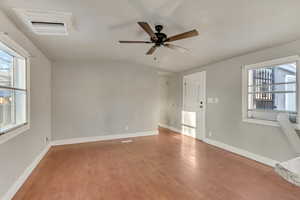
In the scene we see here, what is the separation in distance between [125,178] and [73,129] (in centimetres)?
269

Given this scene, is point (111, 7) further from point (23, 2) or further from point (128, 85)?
point (128, 85)

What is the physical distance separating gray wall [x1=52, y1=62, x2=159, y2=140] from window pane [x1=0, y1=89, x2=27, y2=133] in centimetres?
186

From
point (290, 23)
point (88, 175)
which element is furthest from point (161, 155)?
point (290, 23)

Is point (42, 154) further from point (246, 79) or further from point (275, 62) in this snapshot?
point (275, 62)

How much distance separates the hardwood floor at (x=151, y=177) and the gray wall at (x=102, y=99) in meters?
0.90

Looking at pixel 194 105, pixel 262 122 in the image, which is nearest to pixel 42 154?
pixel 194 105

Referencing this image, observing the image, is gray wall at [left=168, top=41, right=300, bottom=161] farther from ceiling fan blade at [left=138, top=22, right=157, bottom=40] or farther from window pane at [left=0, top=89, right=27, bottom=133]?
window pane at [left=0, top=89, right=27, bottom=133]

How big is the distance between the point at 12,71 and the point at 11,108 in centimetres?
55

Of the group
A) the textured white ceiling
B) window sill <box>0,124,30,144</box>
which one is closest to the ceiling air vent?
the textured white ceiling

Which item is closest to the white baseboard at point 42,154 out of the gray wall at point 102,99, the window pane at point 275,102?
the gray wall at point 102,99

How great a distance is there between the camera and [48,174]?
8.45ft

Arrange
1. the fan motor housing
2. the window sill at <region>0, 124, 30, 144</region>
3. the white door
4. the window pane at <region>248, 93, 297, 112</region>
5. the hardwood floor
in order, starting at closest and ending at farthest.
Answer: the window sill at <region>0, 124, 30, 144</region>, the hardwood floor, the fan motor housing, the window pane at <region>248, 93, 297, 112</region>, the white door

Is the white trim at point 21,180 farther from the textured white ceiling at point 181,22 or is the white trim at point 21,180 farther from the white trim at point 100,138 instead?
the textured white ceiling at point 181,22

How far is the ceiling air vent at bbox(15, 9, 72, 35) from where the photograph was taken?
1.98 metres
